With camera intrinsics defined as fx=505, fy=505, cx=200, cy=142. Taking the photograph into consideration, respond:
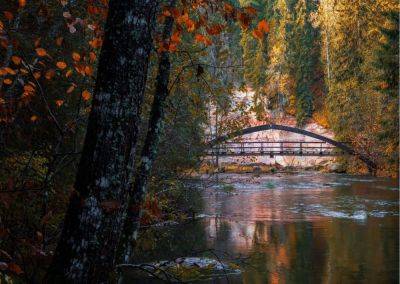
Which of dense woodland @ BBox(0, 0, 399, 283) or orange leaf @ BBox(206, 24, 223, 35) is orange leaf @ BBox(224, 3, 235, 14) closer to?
dense woodland @ BBox(0, 0, 399, 283)

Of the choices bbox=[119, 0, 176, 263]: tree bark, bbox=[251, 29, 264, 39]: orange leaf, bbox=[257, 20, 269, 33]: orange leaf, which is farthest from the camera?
bbox=[119, 0, 176, 263]: tree bark

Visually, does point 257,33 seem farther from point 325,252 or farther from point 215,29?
point 325,252

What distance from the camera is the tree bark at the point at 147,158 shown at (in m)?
5.80

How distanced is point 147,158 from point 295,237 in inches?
355

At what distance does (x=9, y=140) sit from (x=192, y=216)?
33.2 feet

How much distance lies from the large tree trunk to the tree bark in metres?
2.78

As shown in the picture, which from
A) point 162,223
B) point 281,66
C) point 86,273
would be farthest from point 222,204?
point 281,66

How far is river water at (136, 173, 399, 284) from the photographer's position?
35.3 feet

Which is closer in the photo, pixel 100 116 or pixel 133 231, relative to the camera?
pixel 100 116

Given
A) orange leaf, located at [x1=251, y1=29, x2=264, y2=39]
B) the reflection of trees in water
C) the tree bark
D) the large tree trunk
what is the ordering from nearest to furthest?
the large tree trunk → orange leaf, located at [x1=251, y1=29, x2=264, y2=39] → the tree bark → the reflection of trees in water

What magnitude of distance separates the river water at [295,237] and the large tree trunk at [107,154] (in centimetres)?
336

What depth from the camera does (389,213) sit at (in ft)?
57.3

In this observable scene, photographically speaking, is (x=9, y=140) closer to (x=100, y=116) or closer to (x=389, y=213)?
(x=100, y=116)

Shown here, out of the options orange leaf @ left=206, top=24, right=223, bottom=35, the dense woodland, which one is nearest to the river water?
the dense woodland
